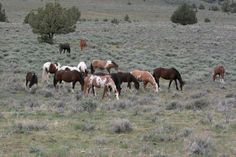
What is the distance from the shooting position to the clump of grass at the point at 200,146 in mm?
10539

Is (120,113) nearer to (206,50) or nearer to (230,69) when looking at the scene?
(230,69)

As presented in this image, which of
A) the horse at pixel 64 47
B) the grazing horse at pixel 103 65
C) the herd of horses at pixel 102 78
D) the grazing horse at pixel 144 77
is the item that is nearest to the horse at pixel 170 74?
the herd of horses at pixel 102 78

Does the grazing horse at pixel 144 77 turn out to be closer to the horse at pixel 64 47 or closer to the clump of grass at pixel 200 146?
the clump of grass at pixel 200 146

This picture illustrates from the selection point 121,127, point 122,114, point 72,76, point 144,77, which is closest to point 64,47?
point 144,77

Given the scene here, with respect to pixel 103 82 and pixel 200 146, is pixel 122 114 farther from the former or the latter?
pixel 200 146

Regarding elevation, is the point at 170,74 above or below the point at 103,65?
above

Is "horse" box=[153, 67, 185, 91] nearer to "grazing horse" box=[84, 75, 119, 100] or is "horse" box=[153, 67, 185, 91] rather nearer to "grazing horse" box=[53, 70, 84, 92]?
"grazing horse" box=[53, 70, 84, 92]

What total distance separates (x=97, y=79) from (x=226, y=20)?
7979 centimetres

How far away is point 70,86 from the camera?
2239 cm

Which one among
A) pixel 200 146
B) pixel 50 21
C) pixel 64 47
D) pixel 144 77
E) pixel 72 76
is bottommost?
pixel 64 47

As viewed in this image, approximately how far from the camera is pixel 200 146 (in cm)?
1087

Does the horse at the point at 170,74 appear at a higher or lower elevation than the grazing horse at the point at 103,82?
lower

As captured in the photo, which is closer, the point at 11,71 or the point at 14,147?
the point at 14,147

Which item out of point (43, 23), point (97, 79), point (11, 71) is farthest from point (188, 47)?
point (97, 79)
